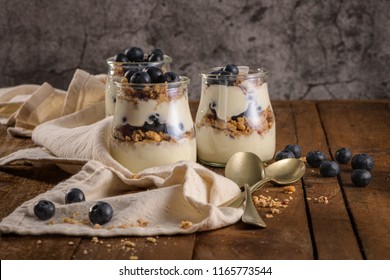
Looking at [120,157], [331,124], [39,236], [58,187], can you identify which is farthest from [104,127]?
[331,124]

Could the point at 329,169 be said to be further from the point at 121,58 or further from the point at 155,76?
the point at 121,58

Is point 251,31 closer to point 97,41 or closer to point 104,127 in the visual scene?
point 97,41

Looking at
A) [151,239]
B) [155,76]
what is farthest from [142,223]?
[155,76]

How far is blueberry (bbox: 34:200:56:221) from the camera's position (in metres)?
1.45

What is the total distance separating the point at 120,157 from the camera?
1.77 m

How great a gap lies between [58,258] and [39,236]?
0.39ft

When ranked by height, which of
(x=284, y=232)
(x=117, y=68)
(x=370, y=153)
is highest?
(x=117, y=68)

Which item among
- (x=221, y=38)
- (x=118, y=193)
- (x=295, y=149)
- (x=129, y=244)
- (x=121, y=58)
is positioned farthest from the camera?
(x=221, y=38)

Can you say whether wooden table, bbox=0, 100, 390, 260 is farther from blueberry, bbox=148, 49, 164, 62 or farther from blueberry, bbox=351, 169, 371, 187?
blueberry, bbox=148, 49, 164, 62

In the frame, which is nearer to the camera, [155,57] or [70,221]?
[70,221]

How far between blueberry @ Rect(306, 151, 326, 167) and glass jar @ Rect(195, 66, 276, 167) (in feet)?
0.36

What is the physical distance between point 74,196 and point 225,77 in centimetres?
53

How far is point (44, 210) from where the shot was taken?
1446 millimetres

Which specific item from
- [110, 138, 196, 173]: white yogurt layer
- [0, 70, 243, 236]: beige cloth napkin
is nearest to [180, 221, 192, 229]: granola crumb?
[0, 70, 243, 236]: beige cloth napkin
